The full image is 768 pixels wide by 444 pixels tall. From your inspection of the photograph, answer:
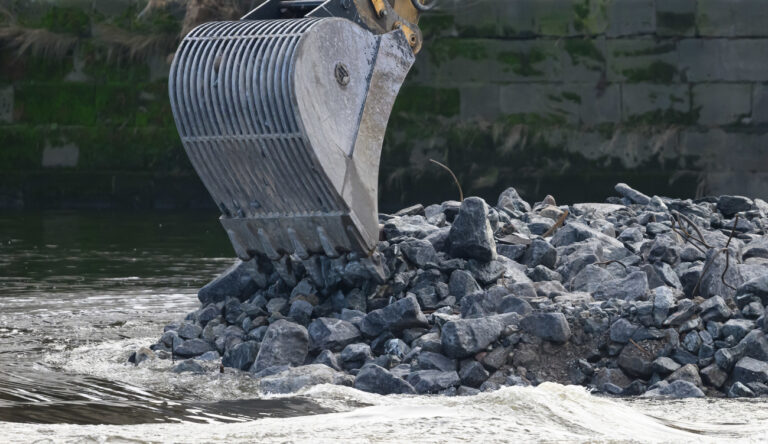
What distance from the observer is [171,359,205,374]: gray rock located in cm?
636

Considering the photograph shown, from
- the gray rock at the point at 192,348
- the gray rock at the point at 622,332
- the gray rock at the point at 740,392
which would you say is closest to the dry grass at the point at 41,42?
the gray rock at the point at 192,348

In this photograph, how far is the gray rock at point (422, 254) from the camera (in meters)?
6.94

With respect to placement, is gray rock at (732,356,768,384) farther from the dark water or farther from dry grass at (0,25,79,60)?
dry grass at (0,25,79,60)

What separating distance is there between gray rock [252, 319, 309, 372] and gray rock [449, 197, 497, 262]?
1085 mm

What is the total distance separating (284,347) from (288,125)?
1.13 metres

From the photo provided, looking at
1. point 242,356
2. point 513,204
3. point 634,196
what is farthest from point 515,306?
point 634,196

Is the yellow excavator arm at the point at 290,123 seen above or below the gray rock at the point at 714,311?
above

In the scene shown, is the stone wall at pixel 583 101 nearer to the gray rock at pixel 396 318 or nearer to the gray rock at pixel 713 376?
the gray rock at pixel 396 318

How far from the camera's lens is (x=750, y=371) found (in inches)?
226

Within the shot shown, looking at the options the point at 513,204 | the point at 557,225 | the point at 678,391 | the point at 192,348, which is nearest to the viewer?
the point at 678,391

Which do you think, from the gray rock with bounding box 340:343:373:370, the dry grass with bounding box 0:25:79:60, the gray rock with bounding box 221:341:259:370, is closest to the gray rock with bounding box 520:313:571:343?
the gray rock with bounding box 340:343:373:370

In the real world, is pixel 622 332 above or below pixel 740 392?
above

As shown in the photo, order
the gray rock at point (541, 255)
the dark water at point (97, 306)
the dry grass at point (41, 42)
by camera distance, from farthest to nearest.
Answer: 1. the dry grass at point (41, 42)
2. the gray rock at point (541, 255)
3. the dark water at point (97, 306)

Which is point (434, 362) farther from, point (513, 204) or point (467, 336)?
point (513, 204)
